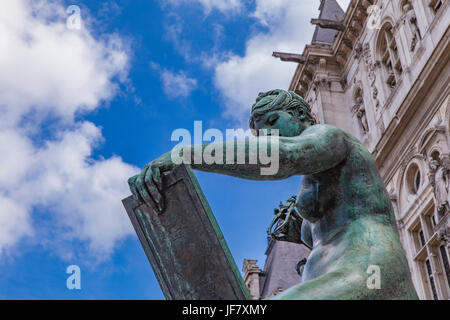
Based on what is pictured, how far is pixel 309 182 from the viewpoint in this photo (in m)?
3.55

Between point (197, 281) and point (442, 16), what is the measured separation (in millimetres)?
17275

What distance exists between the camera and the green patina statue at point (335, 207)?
2938mm

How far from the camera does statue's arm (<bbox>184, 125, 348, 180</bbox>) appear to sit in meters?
3.11

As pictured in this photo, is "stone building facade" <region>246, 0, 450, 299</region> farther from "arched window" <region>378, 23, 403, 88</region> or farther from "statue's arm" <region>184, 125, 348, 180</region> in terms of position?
"statue's arm" <region>184, 125, 348, 180</region>

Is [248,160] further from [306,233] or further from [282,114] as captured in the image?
[306,233]

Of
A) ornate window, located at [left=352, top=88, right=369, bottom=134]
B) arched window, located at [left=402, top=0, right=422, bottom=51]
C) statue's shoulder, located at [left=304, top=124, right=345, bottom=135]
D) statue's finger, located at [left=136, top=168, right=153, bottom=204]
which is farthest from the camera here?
ornate window, located at [left=352, top=88, right=369, bottom=134]

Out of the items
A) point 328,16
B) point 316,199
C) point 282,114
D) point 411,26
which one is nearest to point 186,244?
point 316,199

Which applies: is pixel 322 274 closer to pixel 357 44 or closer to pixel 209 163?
pixel 209 163

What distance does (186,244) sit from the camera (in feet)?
10.4

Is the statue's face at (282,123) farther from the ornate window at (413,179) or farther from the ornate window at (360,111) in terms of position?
the ornate window at (360,111)

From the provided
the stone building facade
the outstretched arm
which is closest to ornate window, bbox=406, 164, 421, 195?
the stone building facade

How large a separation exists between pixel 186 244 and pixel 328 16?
31834 millimetres
